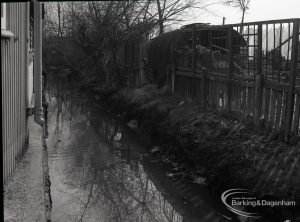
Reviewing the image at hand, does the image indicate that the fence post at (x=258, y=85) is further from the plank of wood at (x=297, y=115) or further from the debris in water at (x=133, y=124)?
the debris in water at (x=133, y=124)

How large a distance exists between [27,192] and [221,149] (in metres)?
4.32

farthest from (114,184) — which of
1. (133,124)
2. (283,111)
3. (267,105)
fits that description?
(133,124)

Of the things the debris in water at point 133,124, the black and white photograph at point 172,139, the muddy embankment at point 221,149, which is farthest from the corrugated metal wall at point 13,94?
the debris in water at point 133,124

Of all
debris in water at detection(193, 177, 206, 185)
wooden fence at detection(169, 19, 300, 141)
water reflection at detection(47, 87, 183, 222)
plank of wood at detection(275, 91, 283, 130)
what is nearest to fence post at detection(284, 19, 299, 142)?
wooden fence at detection(169, 19, 300, 141)

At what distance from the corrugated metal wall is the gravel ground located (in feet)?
0.42

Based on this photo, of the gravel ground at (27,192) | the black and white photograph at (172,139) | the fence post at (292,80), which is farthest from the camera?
the fence post at (292,80)

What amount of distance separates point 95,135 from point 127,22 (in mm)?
7948

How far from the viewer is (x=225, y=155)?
7.45 metres

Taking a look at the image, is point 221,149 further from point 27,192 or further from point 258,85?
point 27,192

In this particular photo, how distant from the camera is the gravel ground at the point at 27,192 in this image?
3623 mm

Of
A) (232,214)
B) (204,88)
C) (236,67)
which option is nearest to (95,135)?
(204,88)

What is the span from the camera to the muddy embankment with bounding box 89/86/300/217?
6033 mm

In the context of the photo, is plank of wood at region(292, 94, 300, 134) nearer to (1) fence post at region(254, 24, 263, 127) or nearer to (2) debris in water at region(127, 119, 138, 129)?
(1) fence post at region(254, 24, 263, 127)

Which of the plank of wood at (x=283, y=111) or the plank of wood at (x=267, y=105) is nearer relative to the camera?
the plank of wood at (x=283, y=111)
